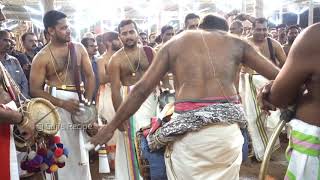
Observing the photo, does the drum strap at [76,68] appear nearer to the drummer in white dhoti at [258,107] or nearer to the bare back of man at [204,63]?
the bare back of man at [204,63]

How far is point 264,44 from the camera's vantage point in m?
5.76

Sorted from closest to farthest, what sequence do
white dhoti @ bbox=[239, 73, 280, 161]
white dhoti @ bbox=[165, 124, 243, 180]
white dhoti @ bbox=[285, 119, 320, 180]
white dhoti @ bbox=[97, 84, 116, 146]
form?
white dhoti @ bbox=[285, 119, 320, 180] → white dhoti @ bbox=[165, 124, 243, 180] → white dhoti @ bbox=[239, 73, 280, 161] → white dhoti @ bbox=[97, 84, 116, 146]

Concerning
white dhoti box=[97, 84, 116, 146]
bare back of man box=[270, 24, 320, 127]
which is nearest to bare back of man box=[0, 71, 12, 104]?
bare back of man box=[270, 24, 320, 127]

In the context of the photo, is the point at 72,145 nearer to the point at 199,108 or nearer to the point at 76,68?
the point at 76,68

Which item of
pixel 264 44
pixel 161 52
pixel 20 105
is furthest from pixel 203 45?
pixel 264 44

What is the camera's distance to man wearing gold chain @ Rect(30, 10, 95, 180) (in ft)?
14.1

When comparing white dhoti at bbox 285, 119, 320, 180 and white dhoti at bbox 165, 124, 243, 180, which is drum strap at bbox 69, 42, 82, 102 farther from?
white dhoti at bbox 285, 119, 320, 180

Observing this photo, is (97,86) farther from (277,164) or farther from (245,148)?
(245,148)

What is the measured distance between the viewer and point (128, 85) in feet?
15.4

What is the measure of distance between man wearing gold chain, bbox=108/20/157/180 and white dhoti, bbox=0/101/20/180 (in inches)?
59.6

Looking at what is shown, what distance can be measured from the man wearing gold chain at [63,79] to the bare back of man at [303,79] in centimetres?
255

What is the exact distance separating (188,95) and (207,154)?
422 mm

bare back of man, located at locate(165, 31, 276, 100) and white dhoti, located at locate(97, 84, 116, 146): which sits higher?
A: bare back of man, located at locate(165, 31, 276, 100)

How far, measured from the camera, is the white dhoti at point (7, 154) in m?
2.96
